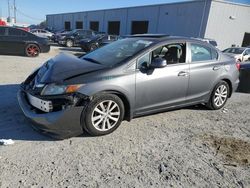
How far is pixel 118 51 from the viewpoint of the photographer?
487cm

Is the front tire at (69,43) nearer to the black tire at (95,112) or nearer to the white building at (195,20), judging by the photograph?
the white building at (195,20)

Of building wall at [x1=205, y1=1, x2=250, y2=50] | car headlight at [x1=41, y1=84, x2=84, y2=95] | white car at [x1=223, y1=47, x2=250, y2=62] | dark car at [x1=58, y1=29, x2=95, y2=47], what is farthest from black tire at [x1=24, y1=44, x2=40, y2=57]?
building wall at [x1=205, y1=1, x2=250, y2=50]

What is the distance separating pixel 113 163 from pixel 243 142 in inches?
91.0

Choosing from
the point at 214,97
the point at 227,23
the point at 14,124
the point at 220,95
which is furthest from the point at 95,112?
the point at 227,23

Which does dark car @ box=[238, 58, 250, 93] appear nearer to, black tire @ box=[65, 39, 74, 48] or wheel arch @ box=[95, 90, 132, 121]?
wheel arch @ box=[95, 90, 132, 121]

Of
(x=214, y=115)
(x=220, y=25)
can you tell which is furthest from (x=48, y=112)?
(x=220, y=25)

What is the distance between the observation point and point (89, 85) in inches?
154

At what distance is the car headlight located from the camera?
3.82m

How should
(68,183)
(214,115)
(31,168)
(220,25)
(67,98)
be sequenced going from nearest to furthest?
(68,183), (31,168), (67,98), (214,115), (220,25)

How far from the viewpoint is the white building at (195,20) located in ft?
80.0

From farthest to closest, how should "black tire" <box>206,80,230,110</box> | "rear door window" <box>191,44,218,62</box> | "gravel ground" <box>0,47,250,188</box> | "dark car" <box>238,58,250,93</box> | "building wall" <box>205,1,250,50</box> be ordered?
"building wall" <box>205,1,250,50</box> → "dark car" <box>238,58,250,93</box> → "black tire" <box>206,80,230,110</box> → "rear door window" <box>191,44,218,62</box> → "gravel ground" <box>0,47,250,188</box>

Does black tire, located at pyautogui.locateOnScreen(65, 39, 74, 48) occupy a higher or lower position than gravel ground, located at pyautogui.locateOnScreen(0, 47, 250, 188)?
higher

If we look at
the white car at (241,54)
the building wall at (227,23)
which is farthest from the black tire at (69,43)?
the white car at (241,54)

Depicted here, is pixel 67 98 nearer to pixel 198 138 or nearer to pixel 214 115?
pixel 198 138
